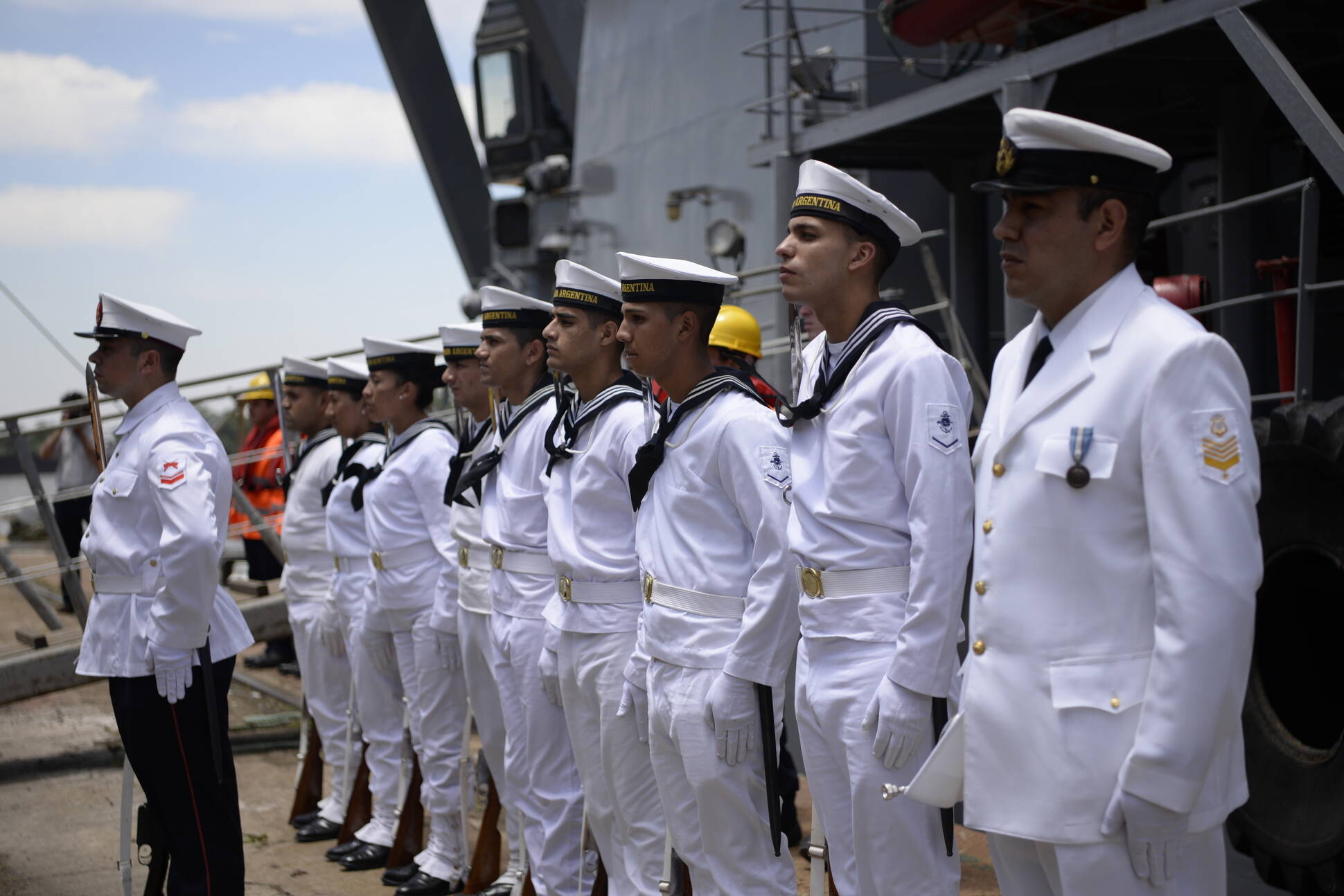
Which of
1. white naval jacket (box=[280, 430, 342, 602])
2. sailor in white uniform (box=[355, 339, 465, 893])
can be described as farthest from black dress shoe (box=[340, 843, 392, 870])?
white naval jacket (box=[280, 430, 342, 602])

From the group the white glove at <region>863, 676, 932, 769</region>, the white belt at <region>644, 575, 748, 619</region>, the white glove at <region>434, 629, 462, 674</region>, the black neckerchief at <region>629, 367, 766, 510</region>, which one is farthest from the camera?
the white glove at <region>434, 629, 462, 674</region>

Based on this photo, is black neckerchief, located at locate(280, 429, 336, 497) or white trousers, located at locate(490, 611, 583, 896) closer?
white trousers, located at locate(490, 611, 583, 896)

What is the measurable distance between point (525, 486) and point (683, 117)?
6.42 meters

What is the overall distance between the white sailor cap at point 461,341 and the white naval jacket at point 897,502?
97.1 inches

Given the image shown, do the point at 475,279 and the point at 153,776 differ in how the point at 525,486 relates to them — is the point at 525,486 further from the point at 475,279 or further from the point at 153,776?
the point at 475,279

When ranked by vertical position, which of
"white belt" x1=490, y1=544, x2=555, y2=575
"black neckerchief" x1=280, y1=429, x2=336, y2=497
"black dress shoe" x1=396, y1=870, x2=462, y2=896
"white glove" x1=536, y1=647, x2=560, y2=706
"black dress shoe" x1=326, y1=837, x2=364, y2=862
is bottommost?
Answer: "black dress shoe" x1=326, y1=837, x2=364, y2=862

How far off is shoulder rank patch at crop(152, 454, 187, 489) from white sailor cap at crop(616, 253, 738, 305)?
57.8 inches

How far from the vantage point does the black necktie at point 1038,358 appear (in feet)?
7.30

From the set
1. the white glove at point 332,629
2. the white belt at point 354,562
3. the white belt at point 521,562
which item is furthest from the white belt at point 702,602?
the white glove at point 332,629

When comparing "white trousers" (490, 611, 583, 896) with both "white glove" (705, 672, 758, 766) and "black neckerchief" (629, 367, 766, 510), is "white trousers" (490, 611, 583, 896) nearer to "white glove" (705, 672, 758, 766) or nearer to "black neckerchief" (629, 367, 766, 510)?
"black neckerchief" (629, 367, 766, 510)

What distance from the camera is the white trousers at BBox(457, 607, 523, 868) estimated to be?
15.3 ft

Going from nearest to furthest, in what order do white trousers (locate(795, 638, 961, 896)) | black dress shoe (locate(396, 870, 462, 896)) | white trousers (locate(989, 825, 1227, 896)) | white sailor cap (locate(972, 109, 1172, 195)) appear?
white trousers (locate(989, 825, 1227, 896)) < white sailor cap (locate(972, 109, 1172, 195)) < white trousers (locate(795, 638, 961, 896)) < black dress shoe (locate(396, 870, 462, 896))

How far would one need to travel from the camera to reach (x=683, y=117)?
10250mm

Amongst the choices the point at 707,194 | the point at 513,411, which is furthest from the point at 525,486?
the point at 707,194
